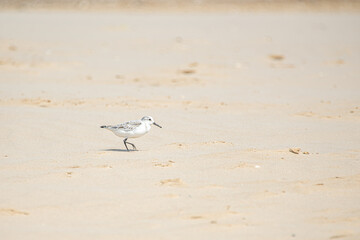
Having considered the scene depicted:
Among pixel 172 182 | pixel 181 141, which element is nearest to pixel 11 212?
pixel 172 182

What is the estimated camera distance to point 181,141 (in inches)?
383

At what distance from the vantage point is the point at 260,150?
9.01m

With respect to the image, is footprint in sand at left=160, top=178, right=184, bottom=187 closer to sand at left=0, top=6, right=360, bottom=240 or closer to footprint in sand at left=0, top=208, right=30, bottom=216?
sand at left=0, top=6, right=360, bottom=240

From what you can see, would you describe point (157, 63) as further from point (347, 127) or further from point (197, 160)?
point (197, 160)

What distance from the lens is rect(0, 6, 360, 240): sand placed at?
649 cm

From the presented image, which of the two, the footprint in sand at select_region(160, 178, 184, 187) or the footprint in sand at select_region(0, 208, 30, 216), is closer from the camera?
the footprint in sand at select_region(0, 208, 30, 216)

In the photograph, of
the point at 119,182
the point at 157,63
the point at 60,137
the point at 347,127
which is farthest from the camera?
the point at 157,63

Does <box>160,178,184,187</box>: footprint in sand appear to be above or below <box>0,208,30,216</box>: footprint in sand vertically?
above

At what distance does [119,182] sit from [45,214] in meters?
1.22

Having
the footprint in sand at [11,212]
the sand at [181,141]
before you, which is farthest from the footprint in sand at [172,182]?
the footprint in sand at [11,212]

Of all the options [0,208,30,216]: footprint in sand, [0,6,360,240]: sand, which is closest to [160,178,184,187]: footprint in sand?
[0,6,360,240]: sand

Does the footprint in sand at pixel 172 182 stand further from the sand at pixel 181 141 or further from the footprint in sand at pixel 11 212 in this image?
the footprint in sand at pixel 11 212

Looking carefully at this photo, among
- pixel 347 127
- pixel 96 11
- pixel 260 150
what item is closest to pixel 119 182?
pixel 260 150

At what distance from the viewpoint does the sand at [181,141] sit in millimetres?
6492
